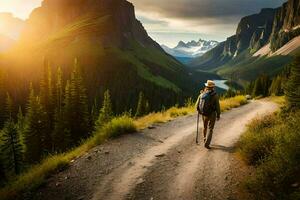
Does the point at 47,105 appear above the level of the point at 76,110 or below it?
below

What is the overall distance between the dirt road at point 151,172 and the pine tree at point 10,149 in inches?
1489

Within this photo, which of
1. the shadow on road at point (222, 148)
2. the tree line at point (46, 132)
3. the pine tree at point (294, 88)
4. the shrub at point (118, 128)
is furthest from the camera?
the tree line at point (46, 132)

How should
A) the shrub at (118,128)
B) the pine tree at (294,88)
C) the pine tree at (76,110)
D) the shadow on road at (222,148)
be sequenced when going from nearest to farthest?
the shadow on road at (222,148) < the shrub at (118,128) < the pine tree at (294,88) < the pine tree at (76,110)

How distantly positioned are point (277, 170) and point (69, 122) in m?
47.3

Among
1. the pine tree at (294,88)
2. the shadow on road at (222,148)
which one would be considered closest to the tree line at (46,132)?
the pine tree at (294,88)

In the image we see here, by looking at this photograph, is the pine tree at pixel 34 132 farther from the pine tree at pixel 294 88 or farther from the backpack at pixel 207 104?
the backpack at pixel 207 104

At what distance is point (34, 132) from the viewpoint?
54.2 m

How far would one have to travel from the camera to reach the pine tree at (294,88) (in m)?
22.3

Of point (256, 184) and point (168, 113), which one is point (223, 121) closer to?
point (168, 113)

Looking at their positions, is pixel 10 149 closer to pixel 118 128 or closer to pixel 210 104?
pixel 118 128

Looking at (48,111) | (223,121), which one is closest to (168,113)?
(223,121)

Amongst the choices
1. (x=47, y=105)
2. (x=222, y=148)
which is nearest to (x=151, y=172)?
(x=222, y=148)

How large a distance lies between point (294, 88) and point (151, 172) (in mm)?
18033

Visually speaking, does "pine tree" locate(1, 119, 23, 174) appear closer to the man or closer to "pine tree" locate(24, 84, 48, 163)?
"pine tree" locate(24, 84, 48, 163)
